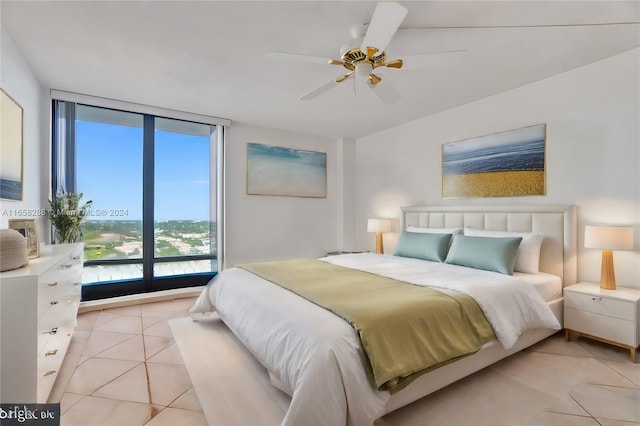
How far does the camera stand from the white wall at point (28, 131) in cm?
231

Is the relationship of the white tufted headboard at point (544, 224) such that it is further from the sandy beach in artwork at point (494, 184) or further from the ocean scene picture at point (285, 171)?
the ocean scene picture at point (285, 171)

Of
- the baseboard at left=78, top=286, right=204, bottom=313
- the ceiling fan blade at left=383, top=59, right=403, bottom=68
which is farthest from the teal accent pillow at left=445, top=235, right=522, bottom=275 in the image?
the baseboard at left=78, top=286, right=204, bottom=313

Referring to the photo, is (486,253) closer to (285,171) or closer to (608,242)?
(608,242)

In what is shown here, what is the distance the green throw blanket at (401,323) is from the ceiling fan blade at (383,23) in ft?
5.27

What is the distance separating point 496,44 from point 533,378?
8.32ft

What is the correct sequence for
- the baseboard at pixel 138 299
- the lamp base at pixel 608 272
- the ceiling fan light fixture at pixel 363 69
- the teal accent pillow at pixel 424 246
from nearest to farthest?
the ceiling fan light fixture at pixel 363 69 < the lamp base at pixel 608 272 < the teal accent pillow at pixel 424 246 < the baseboard at pixel 138 299

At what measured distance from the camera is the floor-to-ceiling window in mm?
3775

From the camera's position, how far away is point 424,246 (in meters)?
3.57

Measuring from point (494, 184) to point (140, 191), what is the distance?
447 cm

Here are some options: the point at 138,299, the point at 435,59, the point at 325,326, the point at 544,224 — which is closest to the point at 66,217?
the point at 138,299

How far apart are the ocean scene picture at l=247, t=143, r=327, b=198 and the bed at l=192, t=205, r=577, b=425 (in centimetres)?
187

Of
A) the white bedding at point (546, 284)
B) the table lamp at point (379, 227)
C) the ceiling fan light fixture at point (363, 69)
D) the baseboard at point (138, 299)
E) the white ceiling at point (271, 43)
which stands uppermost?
the white ceiling at point (271, 43)

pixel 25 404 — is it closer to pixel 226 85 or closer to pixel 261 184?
pixel 226 85

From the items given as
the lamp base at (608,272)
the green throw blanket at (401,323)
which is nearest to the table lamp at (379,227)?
the green throw blanket at (401,323)
